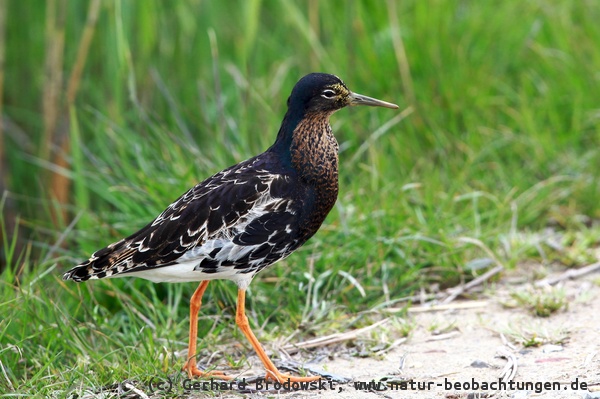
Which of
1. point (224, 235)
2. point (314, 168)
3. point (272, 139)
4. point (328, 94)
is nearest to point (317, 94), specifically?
point (328, 94)

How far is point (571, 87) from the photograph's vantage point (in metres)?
6.80

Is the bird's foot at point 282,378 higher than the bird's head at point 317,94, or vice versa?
the bird's head at point 317,94

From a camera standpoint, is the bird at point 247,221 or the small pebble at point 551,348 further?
the small pebble at point 551,348

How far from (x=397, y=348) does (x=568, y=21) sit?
12.8ft

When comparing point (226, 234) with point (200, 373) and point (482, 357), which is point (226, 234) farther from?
point (482, 357)

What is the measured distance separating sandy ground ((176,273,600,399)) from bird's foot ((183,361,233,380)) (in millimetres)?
130

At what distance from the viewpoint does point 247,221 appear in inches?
164

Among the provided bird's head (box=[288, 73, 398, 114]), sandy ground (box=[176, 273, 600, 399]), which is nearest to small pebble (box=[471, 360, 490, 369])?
sandy ground (box=[176, 273, 600, 399])

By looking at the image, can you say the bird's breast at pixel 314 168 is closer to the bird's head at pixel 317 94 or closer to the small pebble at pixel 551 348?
the bird's head at pixel 317 94

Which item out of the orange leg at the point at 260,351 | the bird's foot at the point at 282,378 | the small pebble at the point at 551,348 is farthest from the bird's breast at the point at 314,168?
the small pebble at the point at 551,348

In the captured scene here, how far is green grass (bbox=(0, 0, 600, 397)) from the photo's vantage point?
4.79 meters

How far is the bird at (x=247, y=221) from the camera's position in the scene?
4152 mm

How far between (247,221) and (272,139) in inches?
80.6

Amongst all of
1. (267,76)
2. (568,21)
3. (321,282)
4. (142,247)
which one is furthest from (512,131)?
(142,247)
